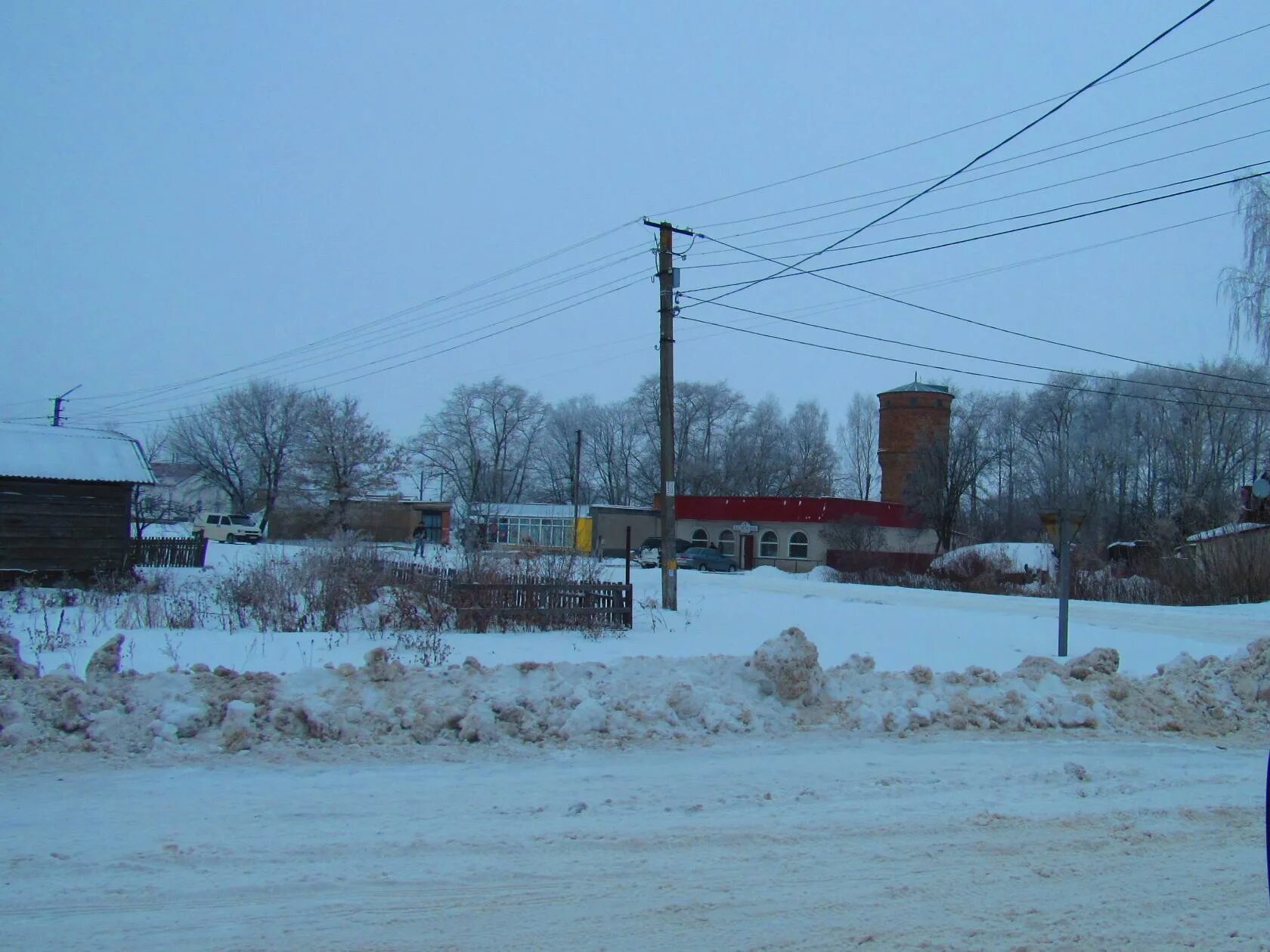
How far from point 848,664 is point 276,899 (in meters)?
7.03

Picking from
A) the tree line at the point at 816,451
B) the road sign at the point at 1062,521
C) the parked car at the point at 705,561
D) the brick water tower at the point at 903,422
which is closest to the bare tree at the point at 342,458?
the tree line at the point at 816,451

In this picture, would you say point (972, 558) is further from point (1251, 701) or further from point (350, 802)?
point (350, 802)

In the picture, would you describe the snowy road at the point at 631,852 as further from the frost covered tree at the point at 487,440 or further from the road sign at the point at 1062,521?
the frost covered tree at the point at 487,440

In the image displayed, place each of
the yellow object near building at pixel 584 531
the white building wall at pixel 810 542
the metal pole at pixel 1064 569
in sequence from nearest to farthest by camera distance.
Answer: the metal pole at pixel 1064 569
the yellow object near building at pixel 584 531
the white building wall at pixel 810 542

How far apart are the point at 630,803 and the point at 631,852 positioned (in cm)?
94

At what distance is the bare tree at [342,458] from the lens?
193 ft

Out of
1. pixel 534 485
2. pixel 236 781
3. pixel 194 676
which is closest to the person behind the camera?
pixel 236 781

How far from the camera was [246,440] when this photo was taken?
7138 centimetres

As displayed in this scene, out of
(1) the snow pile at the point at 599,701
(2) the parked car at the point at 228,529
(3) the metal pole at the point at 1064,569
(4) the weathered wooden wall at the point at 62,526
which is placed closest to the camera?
(1) the snow pile at the point at 599,701

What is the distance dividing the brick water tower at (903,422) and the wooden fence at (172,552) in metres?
47.6

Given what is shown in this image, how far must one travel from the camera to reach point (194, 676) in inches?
337

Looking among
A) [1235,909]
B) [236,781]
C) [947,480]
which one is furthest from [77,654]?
[947,480]

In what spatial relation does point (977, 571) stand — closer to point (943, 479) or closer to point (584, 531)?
point (943, 479)

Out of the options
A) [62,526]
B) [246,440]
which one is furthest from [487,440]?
[62,526]
